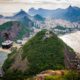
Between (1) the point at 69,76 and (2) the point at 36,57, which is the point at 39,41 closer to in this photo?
(2) the point at 36,57

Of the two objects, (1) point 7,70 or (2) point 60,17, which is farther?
(2) point 60,17

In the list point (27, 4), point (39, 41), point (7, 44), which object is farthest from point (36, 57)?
point (27, 4)

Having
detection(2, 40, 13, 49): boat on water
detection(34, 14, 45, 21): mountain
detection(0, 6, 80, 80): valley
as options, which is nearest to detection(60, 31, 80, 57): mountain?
detection(0, 6, 80, 80): valley

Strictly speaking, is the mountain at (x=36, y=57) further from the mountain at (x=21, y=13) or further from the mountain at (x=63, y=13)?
the mountain at (x=21, y=13)

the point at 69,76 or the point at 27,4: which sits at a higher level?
the point at 27,4

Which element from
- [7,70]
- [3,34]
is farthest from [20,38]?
[7,70]

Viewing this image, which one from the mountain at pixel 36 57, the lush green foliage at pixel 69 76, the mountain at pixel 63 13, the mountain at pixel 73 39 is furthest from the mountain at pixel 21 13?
the lush green foliage at pixel 69 76

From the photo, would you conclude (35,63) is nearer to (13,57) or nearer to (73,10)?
(13,57)
